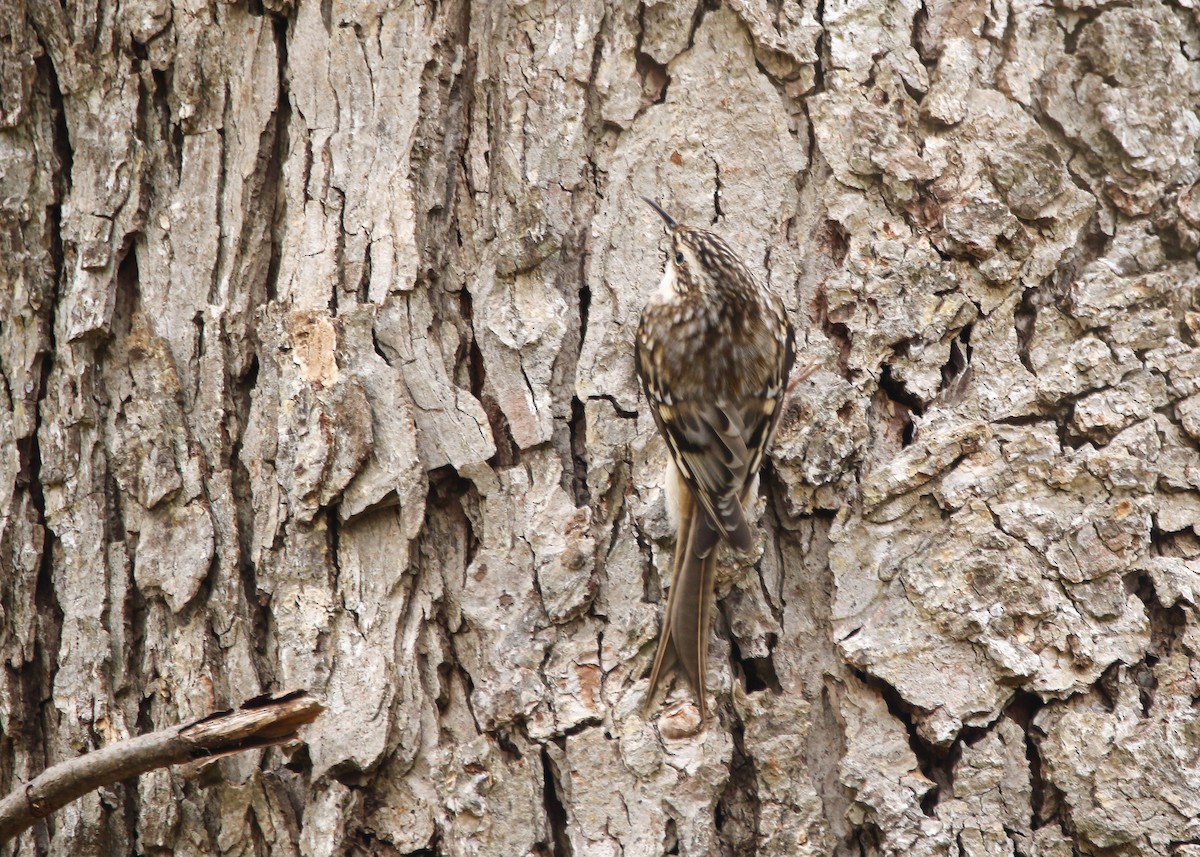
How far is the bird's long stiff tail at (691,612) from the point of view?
170 cm

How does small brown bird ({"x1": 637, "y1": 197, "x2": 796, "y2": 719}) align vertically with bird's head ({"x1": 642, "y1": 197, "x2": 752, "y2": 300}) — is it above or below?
below

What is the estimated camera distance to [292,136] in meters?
1.95

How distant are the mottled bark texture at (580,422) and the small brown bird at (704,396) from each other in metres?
0.06

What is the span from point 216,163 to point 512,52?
1.88ft

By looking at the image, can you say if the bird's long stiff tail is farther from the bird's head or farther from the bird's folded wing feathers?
the bird's head

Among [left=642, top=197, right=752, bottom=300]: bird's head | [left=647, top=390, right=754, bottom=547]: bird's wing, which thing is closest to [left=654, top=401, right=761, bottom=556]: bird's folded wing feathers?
[left=647, top=390, right=754, bottom=547]: bird's wing

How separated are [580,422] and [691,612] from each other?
38cm

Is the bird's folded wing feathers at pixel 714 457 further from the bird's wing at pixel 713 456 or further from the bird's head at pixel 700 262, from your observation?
the bird's head at pixel 700 262

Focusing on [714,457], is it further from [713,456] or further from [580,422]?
[580,422]

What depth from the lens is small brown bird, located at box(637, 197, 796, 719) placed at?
1742 mm

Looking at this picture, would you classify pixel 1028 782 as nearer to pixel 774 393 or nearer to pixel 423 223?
pixel 774 393

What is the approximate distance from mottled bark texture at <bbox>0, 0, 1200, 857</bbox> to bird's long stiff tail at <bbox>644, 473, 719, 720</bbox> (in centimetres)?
4

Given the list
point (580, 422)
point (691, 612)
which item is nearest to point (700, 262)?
point (580, 422)

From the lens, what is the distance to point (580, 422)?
73.6 inches
